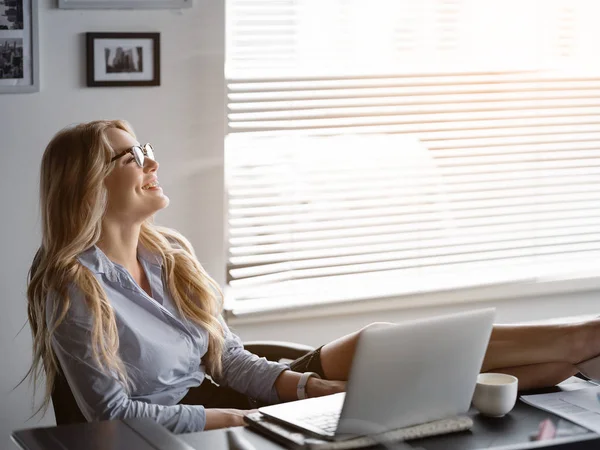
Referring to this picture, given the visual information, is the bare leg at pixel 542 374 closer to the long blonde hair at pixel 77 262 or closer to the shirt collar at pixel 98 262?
the long blonde hair at pixel 77 262

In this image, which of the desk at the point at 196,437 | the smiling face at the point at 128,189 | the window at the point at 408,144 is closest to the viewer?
the desk at the point at 196,437

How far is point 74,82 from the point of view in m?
3.13

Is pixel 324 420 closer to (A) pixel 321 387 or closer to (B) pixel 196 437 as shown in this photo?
(B) pixel 196 437

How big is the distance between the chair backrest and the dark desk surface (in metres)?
0.65

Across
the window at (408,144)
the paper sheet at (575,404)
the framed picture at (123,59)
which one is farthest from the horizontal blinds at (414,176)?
the paper sheet at (575,404)

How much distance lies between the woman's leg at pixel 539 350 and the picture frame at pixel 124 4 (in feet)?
4.38

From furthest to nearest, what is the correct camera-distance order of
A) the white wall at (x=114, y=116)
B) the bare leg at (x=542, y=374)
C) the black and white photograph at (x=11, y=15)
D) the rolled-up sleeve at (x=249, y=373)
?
the white wall at (x=114, y=116), the black and white photograph at (x=11, y=15), the rolled-up sleeve at (x=249, y=373), the bare leg at (x=542, y=374)

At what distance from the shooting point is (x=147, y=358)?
7.74 feet

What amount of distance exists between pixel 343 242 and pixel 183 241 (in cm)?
105

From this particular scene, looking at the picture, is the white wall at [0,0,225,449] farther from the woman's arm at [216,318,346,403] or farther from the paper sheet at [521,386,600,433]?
the paper sheet at [521,386,600,433]

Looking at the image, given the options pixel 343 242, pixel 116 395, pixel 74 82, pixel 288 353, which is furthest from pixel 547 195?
pixel 116 395

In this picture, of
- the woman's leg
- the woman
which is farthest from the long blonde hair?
the woman's leg

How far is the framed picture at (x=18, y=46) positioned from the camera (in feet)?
9.80

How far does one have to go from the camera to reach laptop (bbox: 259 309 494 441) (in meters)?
1.67
